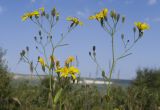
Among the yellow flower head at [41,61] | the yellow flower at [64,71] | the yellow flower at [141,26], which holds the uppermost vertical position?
the yellow flower at [141,26]

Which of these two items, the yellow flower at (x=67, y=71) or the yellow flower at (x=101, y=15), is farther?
the yellow flower at (x=101, y=15)

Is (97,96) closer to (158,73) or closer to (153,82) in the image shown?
(153,82)

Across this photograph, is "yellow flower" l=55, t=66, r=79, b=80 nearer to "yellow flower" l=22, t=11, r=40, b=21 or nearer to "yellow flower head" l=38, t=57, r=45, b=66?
"yellow flower head" l=38, t=57, r=45, b=66

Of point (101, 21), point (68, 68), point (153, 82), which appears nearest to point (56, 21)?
point (101, 21)

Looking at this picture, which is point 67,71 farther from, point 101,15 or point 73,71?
point 101,15

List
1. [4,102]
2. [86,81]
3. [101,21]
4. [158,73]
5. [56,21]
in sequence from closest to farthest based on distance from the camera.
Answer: [101,21] < [56,21] < [86,81] < [4,102] < [158,73]

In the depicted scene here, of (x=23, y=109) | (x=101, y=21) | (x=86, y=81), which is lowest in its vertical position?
(x=23, y=109)

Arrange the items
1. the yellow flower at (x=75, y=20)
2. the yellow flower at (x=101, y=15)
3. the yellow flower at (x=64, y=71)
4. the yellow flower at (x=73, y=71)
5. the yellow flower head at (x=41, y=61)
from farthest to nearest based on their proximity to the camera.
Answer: the yellow flower at (x=75, y=20)
the yellow flower at (x=101, y=15)
the yellow flower head at (x=41, y=61)
the yellow flower at (x=73, y=71)
the yellow flower at (x=64, y=71)

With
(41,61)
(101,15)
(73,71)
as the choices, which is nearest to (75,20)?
(101,15)

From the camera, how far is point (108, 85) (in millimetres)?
4512

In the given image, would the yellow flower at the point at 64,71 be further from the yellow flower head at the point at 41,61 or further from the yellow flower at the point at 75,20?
the yellow flower at the point at 75,20

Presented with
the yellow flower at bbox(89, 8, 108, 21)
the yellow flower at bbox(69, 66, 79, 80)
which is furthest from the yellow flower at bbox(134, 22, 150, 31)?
the yellow flower at bbox(69, 66, 79, 80)

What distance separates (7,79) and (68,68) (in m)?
6.90

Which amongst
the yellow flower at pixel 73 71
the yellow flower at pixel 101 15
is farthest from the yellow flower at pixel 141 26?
the yellow flower at pixel 73 71
